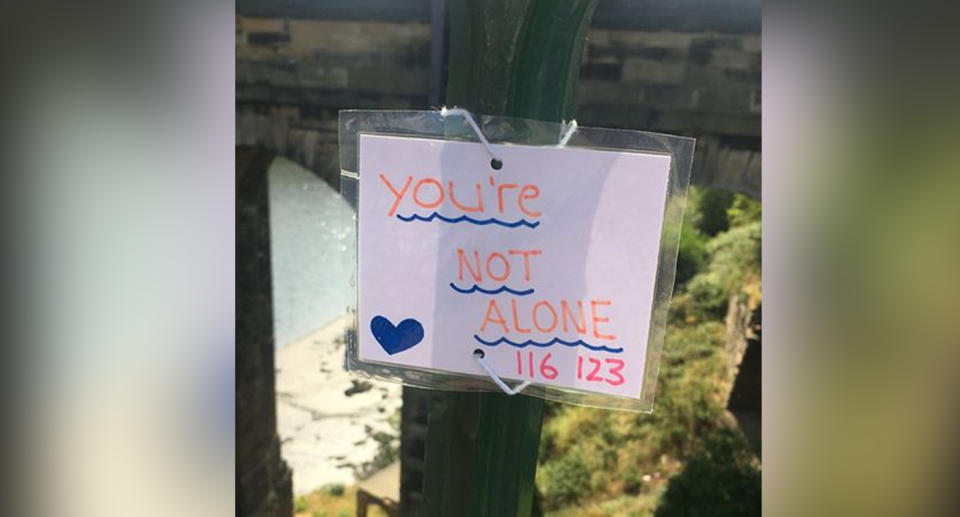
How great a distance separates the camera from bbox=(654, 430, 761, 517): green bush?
1.91 meters

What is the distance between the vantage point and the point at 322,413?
3.74 ft

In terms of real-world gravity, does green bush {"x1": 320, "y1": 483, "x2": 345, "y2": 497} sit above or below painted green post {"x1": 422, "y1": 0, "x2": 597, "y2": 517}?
below

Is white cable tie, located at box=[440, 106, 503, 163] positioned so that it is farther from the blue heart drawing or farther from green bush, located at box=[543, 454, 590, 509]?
green bush, located at box=[543, 454, 590, 509]

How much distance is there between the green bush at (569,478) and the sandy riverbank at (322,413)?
957mm

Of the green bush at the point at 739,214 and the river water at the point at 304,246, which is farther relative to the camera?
the green bush at the point at 739,214

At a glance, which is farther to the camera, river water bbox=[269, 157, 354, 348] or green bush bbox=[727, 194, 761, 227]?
green bush bbox=[727, 194, 761, 227]

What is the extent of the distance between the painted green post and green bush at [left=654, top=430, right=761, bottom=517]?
1.30 metres

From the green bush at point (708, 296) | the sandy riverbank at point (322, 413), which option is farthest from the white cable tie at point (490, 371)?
the green bush at point (708, 296)

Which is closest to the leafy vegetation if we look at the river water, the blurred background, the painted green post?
the blurred background

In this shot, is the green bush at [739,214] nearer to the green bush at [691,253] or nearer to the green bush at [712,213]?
the green bush at [712,213]

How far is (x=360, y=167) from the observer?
0.51 metres

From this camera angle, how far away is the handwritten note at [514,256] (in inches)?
18.7

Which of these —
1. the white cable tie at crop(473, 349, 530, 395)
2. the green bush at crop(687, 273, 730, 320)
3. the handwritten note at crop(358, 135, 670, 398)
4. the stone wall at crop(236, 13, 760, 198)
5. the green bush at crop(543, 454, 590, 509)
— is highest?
the stone wall at crop(236, 13, 760, 198)
